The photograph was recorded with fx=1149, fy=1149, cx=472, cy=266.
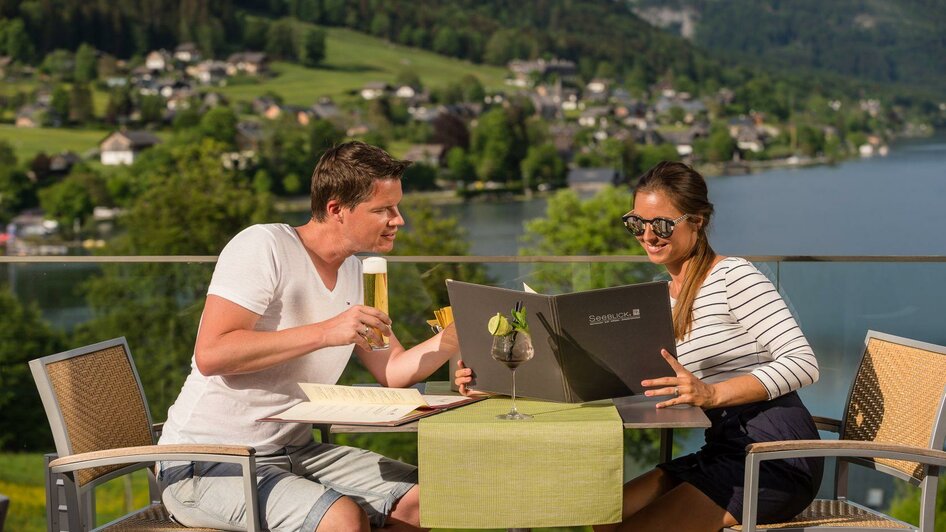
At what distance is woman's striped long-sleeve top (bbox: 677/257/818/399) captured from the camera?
2465mm

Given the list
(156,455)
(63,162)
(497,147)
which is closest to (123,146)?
(63,162)

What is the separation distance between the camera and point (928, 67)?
176 ft

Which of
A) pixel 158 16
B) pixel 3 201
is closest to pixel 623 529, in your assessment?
pixel 3 201

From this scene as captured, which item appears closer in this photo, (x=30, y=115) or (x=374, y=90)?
(x=30, y=115)

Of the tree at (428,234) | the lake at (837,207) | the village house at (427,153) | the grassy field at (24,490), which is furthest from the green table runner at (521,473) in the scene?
the lake at (837,207)

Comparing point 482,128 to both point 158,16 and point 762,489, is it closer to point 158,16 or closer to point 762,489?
point 158,16

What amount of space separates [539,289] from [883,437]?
154 centimetres

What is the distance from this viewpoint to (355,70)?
170 feet

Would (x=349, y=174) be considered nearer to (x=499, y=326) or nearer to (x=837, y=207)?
(x=499, y=326)

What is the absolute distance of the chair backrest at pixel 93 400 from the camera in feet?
7.86

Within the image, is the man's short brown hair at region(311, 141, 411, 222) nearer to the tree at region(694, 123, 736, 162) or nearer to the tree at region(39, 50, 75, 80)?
the tree at region(39, 50, 75, 80)

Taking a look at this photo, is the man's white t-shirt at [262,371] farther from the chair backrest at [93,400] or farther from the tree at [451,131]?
the tree at [451,131]

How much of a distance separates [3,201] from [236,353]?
46507mm

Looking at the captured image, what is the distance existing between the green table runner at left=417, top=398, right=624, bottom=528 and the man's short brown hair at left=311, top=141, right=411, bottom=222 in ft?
1.76
